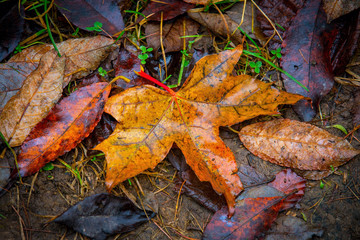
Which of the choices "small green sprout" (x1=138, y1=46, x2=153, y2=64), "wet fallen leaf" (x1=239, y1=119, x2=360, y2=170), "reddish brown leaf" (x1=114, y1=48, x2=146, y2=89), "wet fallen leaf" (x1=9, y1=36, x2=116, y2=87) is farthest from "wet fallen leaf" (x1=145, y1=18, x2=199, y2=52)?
"wet fallen leaf" (x1=239, y1=119, x2=360, y2=170)

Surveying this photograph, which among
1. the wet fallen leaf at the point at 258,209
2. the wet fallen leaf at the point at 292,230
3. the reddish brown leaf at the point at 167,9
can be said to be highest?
the reddish brown leaf at the point at 167,9

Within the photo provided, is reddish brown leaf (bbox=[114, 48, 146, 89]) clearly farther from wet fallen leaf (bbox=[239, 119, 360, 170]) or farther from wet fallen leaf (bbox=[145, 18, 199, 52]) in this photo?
wet fallen leaf (bbox=[239, 119, 360, 170])

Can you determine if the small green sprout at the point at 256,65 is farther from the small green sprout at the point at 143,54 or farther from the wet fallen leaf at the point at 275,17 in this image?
the small green sprout at the point at 143,54

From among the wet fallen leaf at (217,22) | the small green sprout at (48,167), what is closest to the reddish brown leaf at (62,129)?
the small green sprout at (48,167)

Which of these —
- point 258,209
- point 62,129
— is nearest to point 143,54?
point 62,129

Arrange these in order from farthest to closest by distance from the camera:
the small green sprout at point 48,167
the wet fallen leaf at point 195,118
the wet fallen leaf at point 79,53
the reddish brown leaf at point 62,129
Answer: the wet fallen leaf at point 79,53 → the small green sprout at point 48,167 → the reddish brown leaf at point 62,129 → the wet fallen leaf at point 195,118

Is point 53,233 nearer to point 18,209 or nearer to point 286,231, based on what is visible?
point 18,209

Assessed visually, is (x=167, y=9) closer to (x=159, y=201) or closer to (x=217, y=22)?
(x=217, y=22)
